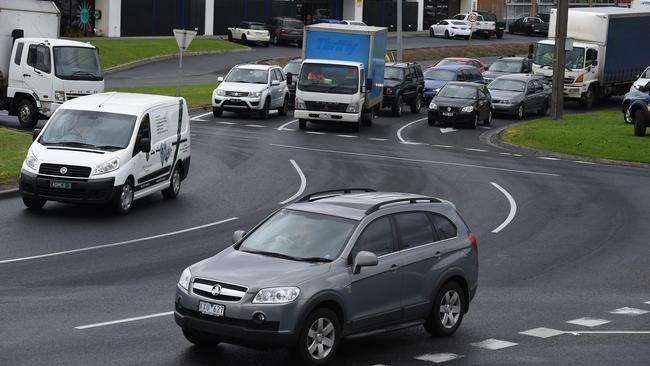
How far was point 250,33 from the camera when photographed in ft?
269

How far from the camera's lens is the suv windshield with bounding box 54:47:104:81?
3500 cm

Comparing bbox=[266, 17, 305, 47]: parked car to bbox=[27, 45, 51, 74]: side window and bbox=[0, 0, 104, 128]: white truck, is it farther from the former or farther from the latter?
bbox=[27, 45, 51, 74]: side window

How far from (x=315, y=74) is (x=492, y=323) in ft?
87.1

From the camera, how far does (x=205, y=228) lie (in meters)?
21.6

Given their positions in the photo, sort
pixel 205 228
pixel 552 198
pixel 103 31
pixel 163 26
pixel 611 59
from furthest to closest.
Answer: pixel 163 26 < pixel 103 31 < pixel 611 59 < pixel 552 198 < pixel 205 228

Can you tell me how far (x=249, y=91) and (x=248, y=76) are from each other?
1171mm

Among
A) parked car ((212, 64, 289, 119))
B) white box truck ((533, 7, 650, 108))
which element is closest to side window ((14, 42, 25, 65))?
parked car ((212, 64, 289, 119))

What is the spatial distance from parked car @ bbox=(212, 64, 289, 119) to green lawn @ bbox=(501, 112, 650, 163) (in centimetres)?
830

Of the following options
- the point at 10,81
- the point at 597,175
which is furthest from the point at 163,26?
the point at 597,175

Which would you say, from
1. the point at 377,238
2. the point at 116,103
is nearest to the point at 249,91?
the point at 116,103

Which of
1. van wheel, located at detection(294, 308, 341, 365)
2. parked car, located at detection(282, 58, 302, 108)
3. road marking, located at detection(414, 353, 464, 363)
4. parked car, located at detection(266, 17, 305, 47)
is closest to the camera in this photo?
van wheel, located at detection(294, 308, 341, 365)

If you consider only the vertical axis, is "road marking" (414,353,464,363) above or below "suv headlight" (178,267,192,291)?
below

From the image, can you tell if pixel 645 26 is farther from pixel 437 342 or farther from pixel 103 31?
pixel 437 342

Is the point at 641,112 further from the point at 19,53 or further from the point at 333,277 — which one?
the point at 333,277
